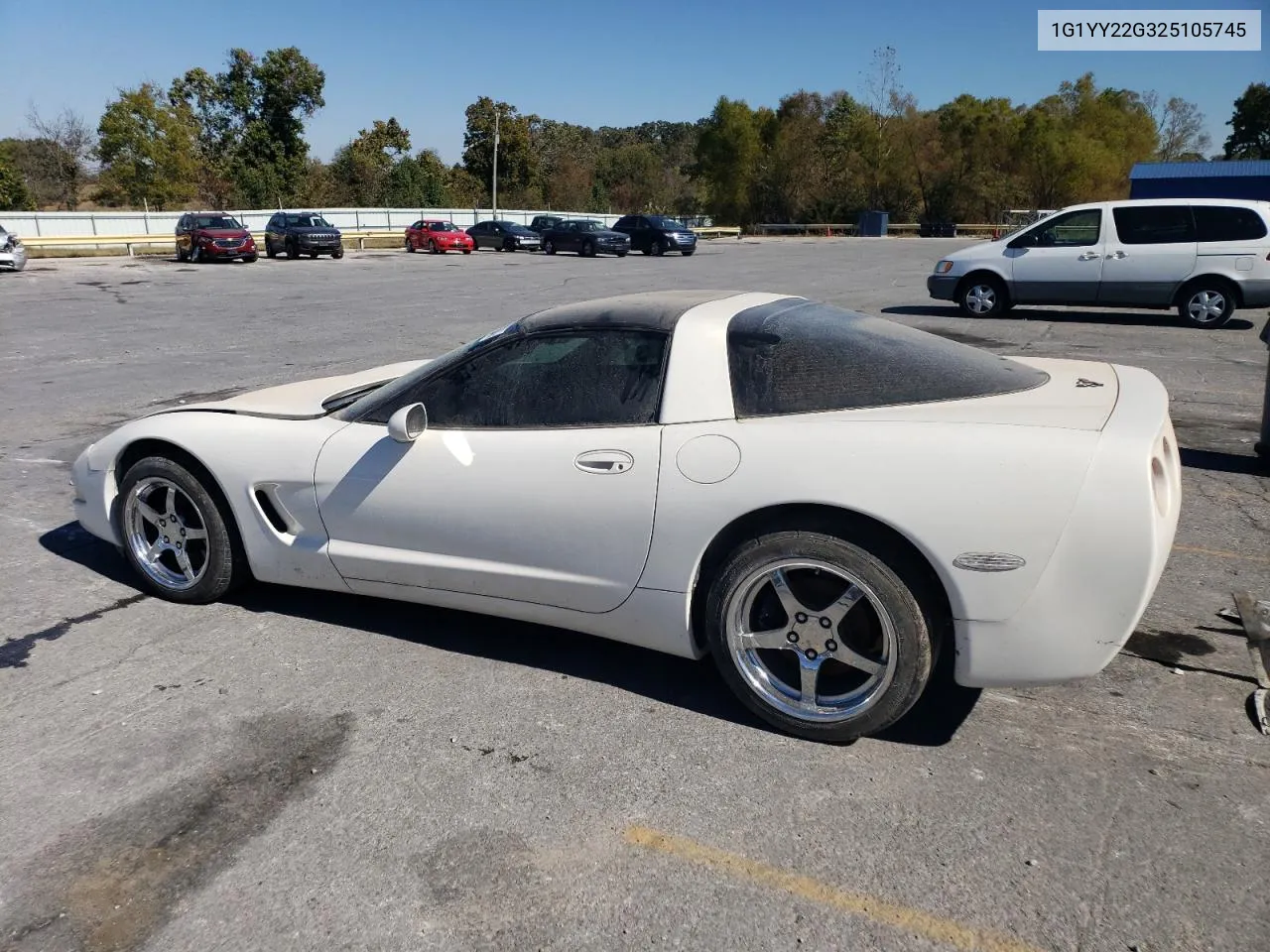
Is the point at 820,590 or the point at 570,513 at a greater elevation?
the point at 570,513

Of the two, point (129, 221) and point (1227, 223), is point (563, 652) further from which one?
point (129, 221)

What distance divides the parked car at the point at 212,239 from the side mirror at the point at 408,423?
3100 cm

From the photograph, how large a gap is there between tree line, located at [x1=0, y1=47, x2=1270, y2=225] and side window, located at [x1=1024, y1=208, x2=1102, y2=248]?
173 ft

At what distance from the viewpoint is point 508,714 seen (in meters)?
3.33

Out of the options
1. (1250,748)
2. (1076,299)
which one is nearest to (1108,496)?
(1250,748)

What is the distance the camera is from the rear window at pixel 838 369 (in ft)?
10.6

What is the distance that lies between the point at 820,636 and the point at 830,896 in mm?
839

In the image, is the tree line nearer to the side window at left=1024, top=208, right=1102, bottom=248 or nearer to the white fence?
the white fence

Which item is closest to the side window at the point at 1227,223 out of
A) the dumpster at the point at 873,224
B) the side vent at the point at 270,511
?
the side vent at the point at 270,511

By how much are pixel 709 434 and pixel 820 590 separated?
0.62 m

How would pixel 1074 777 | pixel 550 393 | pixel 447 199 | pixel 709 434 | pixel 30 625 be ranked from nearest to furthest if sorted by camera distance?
pixel 1074 777 → pixel 709 434 → pixel 550 393 → pixel 30 625 → pixel 447 199

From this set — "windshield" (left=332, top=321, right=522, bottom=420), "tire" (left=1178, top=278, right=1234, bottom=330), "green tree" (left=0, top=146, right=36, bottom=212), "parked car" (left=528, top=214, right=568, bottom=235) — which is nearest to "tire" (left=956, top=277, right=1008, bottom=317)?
"tire" (left=1178, top=278, right=1234, bottom=330)

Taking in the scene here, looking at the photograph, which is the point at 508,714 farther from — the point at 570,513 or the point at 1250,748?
the point at 1250,748

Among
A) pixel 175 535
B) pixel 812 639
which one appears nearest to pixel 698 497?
pixel 812 639
